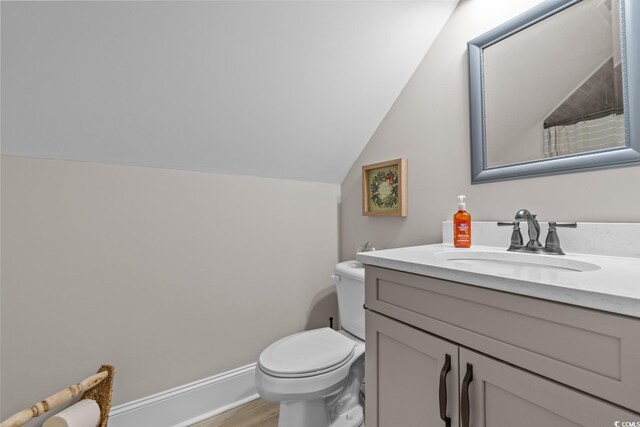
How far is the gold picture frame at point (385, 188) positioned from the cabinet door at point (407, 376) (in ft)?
2.65

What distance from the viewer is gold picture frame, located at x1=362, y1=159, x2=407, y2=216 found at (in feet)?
5.25

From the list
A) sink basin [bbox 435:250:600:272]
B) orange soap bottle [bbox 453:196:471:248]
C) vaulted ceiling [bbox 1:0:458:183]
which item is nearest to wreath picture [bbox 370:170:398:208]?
vaulted ceiling [bbox 1:0:458:183]

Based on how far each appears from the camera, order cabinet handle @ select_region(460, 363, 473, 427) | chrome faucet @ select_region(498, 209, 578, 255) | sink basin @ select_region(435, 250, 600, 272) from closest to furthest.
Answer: cabinet handle @ select_region(460, 363, 473, 427) → sink basin @ select_region(435, 250, 600, 272) → chrome faucet @ select_region(498, 209, 578, 255)

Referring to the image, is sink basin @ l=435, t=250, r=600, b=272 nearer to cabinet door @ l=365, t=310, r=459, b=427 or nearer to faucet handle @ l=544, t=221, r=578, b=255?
faucet handle @ l=544, t=221, r=578, b=255

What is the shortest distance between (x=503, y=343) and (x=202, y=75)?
1430 mm

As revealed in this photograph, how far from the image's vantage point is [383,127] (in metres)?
1.76

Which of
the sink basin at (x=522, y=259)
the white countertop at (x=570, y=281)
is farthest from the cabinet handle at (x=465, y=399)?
the sink basin at (x=522, y=259)

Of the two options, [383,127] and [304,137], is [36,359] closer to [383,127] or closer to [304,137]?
[304,137]

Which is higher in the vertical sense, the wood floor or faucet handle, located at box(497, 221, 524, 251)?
faucet handle, located at box(497, 221, 524, 251)

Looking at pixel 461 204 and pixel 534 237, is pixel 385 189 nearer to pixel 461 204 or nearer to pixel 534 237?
pixel 461 204

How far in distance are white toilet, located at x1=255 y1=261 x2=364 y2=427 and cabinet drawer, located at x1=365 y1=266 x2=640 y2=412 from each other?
544 millimetres

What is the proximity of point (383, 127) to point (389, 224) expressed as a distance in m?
0.61

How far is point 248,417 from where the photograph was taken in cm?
153

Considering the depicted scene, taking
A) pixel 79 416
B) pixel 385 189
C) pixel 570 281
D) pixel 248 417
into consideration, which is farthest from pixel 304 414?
pixel 385 189
